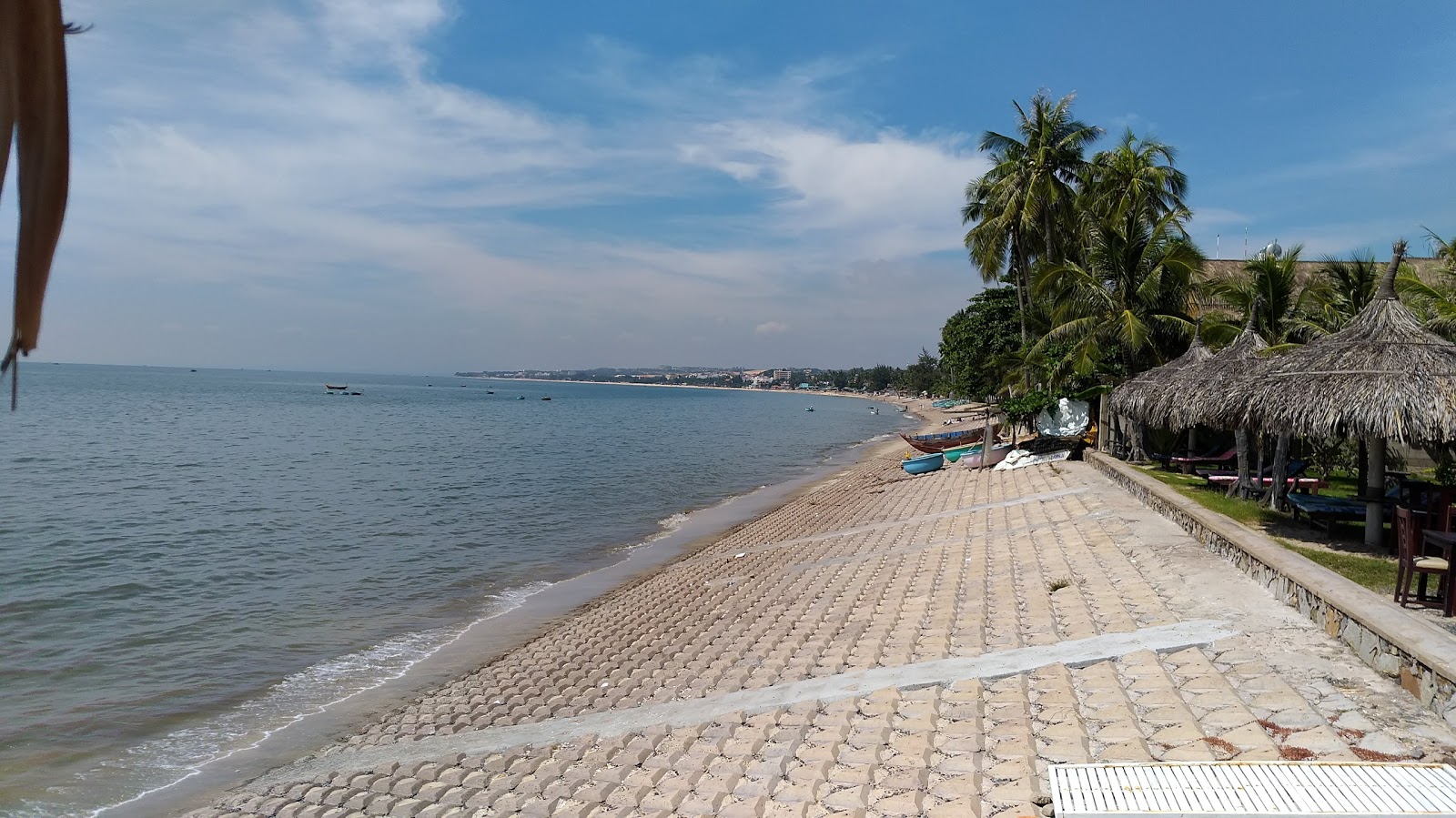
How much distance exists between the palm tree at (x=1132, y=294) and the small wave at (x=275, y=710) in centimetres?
1578

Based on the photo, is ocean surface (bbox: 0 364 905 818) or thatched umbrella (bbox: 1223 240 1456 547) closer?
thatched umbrella (bbox: 1223 240 1456 547)

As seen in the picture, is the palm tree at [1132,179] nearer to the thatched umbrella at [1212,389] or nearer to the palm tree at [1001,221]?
the palm tree at [1001,221]

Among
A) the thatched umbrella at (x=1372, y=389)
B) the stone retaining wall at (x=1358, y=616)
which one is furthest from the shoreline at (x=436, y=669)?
the thatched umbrella at (x=1372, y=389)

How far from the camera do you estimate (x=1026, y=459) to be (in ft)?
72.1

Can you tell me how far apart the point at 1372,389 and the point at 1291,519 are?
10.6 ft

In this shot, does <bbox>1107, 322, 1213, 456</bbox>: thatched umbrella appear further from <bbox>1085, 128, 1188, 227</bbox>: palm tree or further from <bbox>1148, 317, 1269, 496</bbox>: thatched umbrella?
<bbox>1085, 128, 1188, 227</bbox>: palm tree

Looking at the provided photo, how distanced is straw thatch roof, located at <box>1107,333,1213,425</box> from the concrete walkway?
323 centimetres

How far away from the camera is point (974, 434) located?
107ft

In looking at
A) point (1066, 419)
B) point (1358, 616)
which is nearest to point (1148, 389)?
point (1066, 419)

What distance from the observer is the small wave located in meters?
7.85

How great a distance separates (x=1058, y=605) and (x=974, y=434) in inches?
995

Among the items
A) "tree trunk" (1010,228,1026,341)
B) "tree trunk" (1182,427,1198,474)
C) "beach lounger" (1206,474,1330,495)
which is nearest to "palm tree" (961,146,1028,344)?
"tree trunk" (1010,228,1026,341)

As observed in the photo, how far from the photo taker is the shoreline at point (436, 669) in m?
Result: 7.36

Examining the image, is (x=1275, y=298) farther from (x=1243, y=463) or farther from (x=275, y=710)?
(x=275, y=710)
